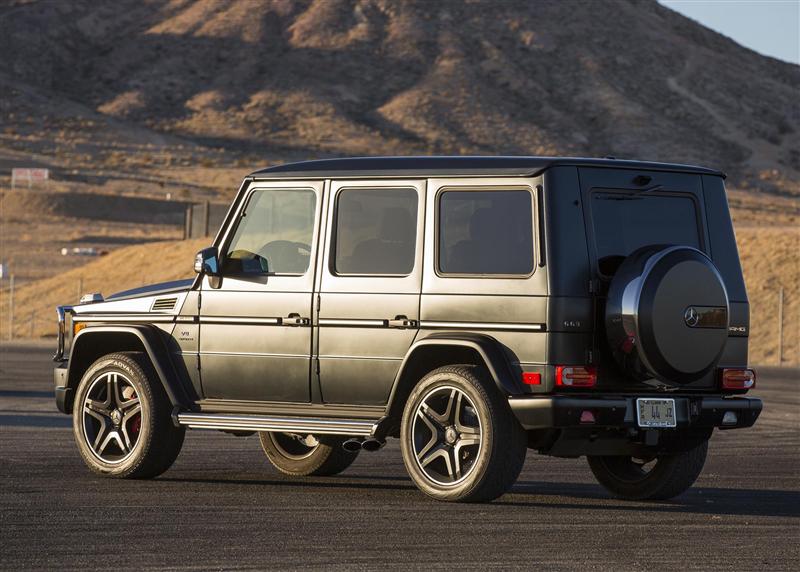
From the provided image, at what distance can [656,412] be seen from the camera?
1076cm

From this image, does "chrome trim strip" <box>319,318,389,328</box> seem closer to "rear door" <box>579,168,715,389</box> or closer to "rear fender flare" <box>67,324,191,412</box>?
"rear fender flare" <box>67,324,191,412</box>

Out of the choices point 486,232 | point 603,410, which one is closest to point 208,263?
point 486,232

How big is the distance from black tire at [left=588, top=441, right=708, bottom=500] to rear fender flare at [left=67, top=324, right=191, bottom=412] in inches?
124

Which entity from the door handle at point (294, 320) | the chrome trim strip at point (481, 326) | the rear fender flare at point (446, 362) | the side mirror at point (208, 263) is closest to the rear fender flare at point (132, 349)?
the side mirror at point (208, 263)

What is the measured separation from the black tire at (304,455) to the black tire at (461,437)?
1771mm

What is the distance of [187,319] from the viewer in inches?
482

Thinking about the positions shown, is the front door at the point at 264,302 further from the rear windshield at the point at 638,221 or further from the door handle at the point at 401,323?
the rear windshield at the point at 638,221

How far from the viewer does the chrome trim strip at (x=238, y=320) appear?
11.8 metres

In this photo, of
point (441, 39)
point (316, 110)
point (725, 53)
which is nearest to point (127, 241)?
point (316, 110)

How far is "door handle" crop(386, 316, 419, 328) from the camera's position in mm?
11141

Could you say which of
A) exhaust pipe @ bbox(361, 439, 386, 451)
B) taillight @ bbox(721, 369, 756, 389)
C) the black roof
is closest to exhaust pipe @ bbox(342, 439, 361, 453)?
exhaust pipe @ bbox(361, 439, 386, 451)

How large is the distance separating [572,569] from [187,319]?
4.63m

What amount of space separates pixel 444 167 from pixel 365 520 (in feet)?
8.09

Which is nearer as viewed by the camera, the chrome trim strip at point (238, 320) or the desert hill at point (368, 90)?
the chrome trim strip at point (238, 320)
